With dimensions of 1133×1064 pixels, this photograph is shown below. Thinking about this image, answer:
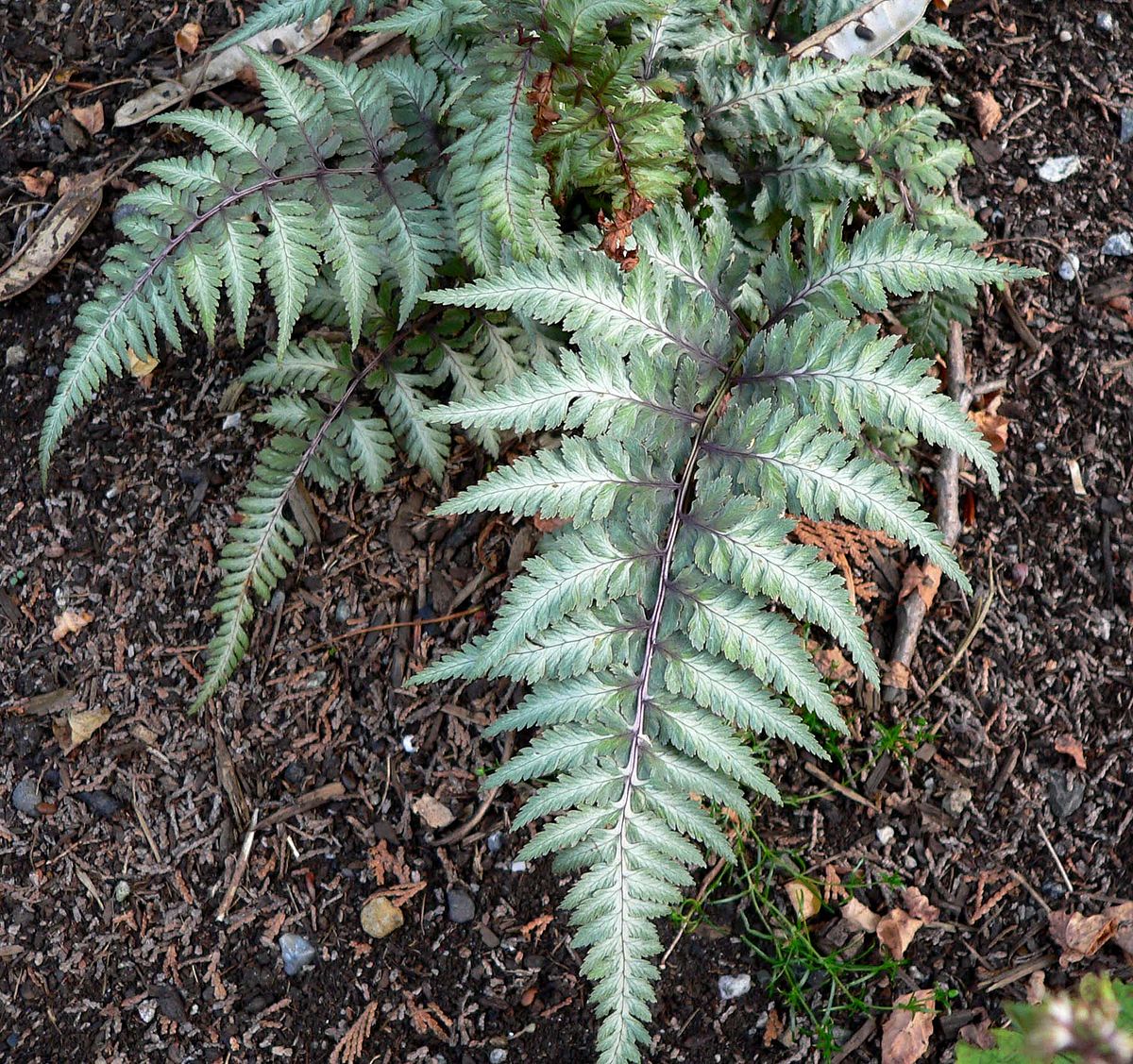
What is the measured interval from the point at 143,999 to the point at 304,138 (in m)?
2.20

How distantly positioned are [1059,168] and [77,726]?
3228 mm

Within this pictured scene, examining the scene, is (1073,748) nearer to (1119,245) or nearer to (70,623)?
(1119,245)

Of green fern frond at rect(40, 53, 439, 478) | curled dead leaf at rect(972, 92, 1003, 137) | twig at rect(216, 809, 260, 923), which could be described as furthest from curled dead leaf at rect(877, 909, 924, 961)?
curled dead leaf at rect(972, 92, 1003, 137)

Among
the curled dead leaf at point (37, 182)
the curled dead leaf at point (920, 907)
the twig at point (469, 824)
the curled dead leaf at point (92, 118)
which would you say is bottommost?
the curled dead leaf at point (920, 907)

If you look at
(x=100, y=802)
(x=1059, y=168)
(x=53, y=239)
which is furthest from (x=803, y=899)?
(x=53, y=239)

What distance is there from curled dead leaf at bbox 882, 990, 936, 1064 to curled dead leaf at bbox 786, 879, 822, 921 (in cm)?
30

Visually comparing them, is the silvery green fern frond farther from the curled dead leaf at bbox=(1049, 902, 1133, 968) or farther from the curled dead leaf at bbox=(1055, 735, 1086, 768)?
the curled dead leaf at bbox=(1049, 902, 1133, 968)

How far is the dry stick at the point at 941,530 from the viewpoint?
2.71 meters

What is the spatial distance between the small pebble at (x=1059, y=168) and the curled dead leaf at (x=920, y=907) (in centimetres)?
207

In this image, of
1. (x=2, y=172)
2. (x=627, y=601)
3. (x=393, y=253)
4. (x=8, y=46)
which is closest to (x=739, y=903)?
(x=627, y=601)

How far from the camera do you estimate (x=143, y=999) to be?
2.63 meters

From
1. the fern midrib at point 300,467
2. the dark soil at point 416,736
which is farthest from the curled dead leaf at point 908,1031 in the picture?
the fern midrib at point 300,467

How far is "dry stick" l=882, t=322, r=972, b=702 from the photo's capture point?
107 inches

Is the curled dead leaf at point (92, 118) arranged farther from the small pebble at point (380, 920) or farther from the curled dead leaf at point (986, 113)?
the curled dead leaf at point (986, 113)
